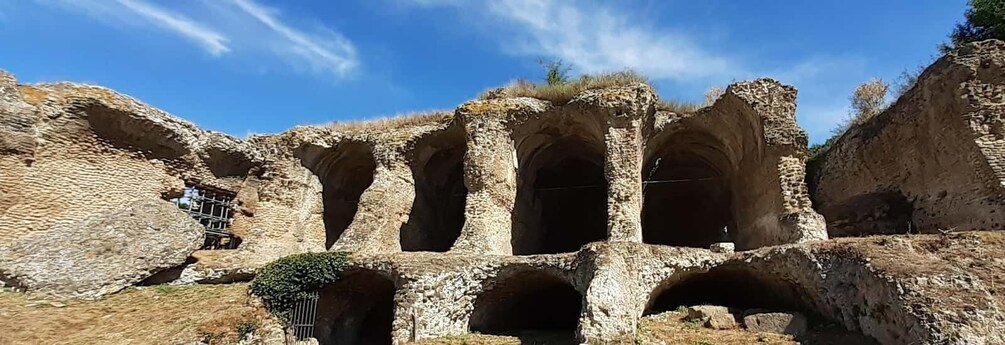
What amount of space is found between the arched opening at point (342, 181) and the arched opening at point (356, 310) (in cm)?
416

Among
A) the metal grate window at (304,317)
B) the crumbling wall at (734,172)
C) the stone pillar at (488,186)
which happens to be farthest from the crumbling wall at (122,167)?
the crumbling wall at (734,172)

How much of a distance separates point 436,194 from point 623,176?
23.7 ft

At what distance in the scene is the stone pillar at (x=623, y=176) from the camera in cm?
1669

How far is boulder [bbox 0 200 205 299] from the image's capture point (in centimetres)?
1513

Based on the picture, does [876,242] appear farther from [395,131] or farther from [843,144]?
[395,131]

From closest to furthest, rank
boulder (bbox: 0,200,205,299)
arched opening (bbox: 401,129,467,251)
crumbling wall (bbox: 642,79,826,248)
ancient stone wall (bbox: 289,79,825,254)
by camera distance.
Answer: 1. boulder (bbox: 0,200,205,299)
2. crumbling wall (bbox: 642,79,826,248)
3. ancient stone wall (bbox: 289,79,825,254)
4. arched opening (bbox: 401,129,467,251)

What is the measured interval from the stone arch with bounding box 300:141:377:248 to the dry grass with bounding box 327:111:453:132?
31.0 inches

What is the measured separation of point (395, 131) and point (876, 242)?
563 inches

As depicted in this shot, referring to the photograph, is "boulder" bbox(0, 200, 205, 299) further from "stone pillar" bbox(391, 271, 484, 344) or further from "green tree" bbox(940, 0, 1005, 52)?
Result: "green tree" bbox(940, 0, 1005, 52)

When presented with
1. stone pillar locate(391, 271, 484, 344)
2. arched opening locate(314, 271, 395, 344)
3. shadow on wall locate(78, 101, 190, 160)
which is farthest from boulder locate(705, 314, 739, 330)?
shadow on wall locate(78, 101, 190, 160)

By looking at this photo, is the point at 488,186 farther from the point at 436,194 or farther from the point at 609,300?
the point at 609,300

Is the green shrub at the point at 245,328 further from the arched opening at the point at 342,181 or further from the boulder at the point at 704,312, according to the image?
the boulder at the point at 704,312

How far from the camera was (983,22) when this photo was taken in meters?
23.5

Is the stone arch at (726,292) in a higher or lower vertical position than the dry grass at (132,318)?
higher
